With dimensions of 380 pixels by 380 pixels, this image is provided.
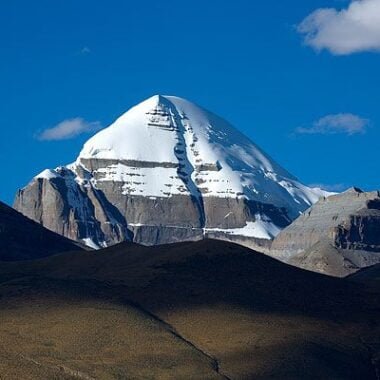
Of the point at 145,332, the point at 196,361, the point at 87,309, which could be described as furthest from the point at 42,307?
the point at 196,361

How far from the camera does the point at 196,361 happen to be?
136 metres

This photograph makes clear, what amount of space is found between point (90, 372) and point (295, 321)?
3217 cm

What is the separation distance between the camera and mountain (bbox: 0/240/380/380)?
443 ft

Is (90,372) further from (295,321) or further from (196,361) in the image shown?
(295,321)

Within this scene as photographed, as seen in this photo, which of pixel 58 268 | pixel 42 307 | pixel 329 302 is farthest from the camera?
pixel 58 268

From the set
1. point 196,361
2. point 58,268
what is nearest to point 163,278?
point 58,268

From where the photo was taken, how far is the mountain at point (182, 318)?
443 ft

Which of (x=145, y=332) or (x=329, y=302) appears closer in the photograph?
(x=145, y=332)

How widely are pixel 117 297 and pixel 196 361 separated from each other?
26965 mm

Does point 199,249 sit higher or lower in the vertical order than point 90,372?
higher

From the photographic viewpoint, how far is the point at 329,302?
166 meters

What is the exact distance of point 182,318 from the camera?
15475 cm

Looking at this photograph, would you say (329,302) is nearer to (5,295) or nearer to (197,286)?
(197,286)

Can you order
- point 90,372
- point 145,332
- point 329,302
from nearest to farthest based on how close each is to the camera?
point 90,372, point 145,332, point 329,302
